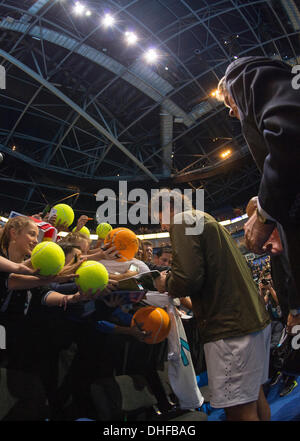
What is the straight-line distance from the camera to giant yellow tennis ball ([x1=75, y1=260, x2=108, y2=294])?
1.80 meters

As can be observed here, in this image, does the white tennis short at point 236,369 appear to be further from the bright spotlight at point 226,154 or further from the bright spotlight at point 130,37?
the bright spotlight at point 226,154

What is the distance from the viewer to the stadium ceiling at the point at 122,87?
32.1ft

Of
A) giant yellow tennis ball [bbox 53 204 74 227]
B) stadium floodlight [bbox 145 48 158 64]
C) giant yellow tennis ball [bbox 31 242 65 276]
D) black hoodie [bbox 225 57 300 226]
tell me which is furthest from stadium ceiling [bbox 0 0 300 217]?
black hoodie [bbox 225 57 300 226]

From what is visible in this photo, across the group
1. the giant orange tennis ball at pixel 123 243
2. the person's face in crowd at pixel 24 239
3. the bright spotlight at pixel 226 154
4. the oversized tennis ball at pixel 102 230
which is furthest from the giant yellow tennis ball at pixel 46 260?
the bright spotlight at pixel 226 154

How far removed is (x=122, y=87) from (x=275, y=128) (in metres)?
12.3

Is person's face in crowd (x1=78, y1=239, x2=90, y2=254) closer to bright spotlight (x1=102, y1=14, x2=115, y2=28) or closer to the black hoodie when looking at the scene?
the black hoodie

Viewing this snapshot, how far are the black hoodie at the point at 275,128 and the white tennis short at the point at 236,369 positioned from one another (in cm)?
112

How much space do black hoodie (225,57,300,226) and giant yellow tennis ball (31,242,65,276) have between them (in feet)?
4.09

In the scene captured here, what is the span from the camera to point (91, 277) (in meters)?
1.81

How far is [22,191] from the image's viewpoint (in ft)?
50.3

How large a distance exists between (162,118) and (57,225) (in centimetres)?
1052

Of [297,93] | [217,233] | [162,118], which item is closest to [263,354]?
[217,233]

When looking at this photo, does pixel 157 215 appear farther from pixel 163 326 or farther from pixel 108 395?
pixel 108 395

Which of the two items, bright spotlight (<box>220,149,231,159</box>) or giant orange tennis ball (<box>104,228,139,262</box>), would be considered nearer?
giant orange tennis ball (<box>104,228,139,262</box>)
